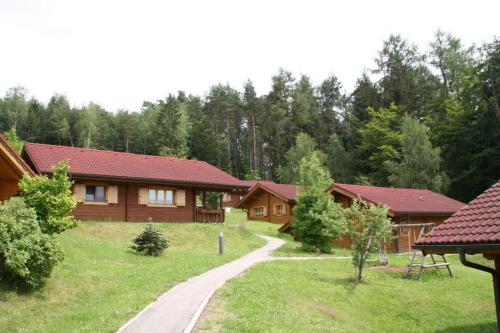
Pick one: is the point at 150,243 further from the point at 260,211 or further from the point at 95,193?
the point at 260,211

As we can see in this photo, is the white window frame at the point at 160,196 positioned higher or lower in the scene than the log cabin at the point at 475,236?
higher

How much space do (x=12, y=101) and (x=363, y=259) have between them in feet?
232

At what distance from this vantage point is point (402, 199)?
106 ft

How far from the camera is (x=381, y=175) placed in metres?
52.9

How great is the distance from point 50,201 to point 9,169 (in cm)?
411

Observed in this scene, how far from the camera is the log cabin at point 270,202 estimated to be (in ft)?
130

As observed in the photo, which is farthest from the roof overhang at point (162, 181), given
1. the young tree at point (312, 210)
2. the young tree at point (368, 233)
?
the young tree at point (368, 233)

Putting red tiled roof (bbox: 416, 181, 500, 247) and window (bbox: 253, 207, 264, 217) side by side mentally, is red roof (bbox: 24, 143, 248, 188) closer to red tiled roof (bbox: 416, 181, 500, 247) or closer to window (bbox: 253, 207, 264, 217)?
window (bbox: 253, 207, 264, 217)

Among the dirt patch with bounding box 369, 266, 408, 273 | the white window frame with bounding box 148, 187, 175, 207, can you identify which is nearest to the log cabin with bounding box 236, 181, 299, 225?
the white window frame with bounding box 148, 187, 175, 207

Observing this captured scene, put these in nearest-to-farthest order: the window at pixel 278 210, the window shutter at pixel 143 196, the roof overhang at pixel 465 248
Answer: the roof overhang at pixel 465 248 < the window shutter at pixel 143 196 < the window at pixel 278 210

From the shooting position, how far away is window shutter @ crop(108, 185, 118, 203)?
87.9 ft

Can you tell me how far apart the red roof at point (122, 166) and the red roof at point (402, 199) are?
7113 mm

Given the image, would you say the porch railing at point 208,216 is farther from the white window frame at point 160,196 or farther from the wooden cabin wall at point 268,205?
the wooden cabin wall at point 268,205

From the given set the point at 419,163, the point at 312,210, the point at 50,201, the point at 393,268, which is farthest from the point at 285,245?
the point at 419,163
